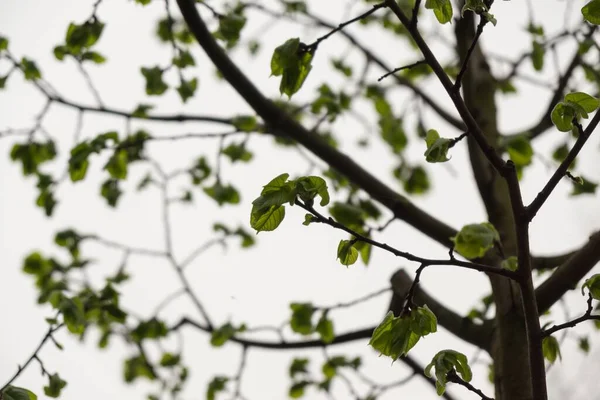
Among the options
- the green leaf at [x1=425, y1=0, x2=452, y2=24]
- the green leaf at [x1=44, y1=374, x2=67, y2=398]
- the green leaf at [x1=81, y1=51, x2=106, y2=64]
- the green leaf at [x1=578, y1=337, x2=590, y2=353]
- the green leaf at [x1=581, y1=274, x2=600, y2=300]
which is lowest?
the green leaf at [x1=44, y1=374, x2=67, y2=398]

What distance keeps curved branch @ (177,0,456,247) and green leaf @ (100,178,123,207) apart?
684 millimetres

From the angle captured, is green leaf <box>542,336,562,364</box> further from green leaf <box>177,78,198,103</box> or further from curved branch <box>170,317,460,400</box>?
green leaf <box>177,78,198,103</box>

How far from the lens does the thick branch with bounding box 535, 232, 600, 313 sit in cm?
119

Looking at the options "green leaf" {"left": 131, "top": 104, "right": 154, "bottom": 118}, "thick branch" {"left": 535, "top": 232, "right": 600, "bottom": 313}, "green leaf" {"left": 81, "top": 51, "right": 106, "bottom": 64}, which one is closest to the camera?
"thick branch" {"left": 535, "top": 232, "right": 600, "bottom": 313}

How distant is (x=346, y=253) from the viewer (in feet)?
2.78

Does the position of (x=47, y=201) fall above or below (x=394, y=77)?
below

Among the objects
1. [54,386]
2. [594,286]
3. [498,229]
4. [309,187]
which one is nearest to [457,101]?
[309,187]

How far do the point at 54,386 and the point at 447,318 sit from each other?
0.94 m

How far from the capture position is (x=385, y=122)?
263 centimetres

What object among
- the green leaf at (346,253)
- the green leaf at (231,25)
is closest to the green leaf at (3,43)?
the green leaf at (231,25)

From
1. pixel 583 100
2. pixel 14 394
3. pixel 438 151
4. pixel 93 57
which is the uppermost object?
pixel 93 57

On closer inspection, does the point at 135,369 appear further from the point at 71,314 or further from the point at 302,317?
the point at 71,314

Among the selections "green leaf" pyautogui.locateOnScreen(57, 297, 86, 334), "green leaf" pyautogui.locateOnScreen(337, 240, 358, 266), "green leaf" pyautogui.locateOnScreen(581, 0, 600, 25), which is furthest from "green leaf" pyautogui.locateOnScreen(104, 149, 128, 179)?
"green leaf" pyautogui.locateOnScreen(581, 0, 600, 25)

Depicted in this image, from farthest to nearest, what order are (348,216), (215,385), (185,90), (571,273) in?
(215,385), (185,90), (348,216), (571,273)
